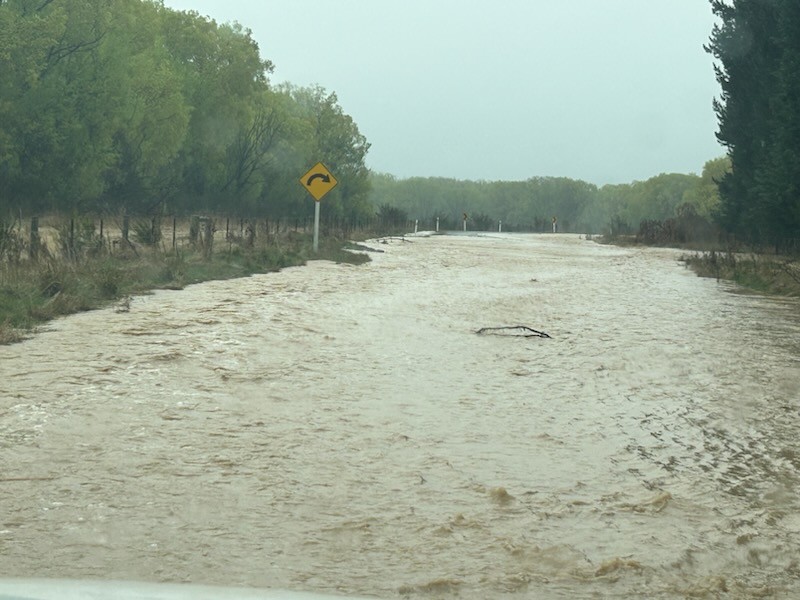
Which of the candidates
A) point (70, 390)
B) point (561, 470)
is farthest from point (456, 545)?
point (70, 390)

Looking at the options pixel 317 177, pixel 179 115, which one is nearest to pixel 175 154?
pixel 179 115

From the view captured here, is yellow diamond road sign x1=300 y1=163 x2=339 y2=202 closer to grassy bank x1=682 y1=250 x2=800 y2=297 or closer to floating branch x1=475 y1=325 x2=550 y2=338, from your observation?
grassy bank x1=682 y1=250 x2=800 y2=297

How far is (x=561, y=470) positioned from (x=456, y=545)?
166cm

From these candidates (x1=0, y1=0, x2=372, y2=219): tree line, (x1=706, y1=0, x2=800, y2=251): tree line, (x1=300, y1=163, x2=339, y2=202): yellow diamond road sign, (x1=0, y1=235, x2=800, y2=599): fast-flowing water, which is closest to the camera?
(x1=0, y1=235, x2=800, y2=599): fast-flowing water

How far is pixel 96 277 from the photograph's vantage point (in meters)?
15.9

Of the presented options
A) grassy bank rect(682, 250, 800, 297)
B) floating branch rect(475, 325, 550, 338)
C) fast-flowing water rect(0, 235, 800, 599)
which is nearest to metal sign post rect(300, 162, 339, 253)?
grassy bank rect(682, 250, 800, 297)

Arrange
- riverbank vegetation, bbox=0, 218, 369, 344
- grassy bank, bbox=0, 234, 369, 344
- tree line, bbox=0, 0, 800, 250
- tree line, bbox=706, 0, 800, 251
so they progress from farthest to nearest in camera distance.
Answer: tree line, bbox=0, 0, 800, 250 < tree line, bbox=706, 0, 800, 251 < riverbank vegetation, bbox=0, 218, 369, 344 < grassy bank, bbox=0, 234, 369, 344

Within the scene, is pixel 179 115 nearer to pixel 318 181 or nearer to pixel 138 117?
pixel 138 117

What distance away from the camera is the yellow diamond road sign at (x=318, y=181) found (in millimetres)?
33656

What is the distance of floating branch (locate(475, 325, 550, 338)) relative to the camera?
12883 mm

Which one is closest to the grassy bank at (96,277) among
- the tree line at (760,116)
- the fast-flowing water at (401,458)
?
the fast-flowing water at (401,458)

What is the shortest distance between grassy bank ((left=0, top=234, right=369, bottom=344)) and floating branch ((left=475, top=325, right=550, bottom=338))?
5291 mm

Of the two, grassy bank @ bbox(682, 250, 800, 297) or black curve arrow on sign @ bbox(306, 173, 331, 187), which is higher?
black curve arrow on sign @ bbox(306, 173, 331, 187)

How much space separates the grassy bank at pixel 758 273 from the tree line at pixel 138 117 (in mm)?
15900
